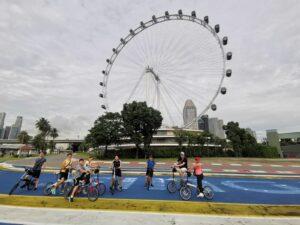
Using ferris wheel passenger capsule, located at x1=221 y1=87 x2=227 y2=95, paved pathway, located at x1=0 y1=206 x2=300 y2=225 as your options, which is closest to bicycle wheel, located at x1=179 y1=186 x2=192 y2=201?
paved pathway, located at x1=0 y1=206 x2=300 y2=225

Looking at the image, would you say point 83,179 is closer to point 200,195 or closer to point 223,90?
point 200,195

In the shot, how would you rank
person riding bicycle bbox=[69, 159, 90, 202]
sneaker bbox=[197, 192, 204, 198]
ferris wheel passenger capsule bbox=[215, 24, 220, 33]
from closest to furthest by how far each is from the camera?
A: person riding bicycle bbox=[69, 159, 90, 202] < sneaker bbox=[197, 192, 204, 198] < ferris wheel passenger capsule bbox=[215, 24, 220, 33]

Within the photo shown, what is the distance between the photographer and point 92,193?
12219 millimetres

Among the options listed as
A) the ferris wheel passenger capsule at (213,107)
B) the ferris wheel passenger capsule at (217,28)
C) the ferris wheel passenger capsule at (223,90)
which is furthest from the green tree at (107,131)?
the ferris wheel passenger capsule at (217,28)

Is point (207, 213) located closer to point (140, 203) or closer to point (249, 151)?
point (140, 203)

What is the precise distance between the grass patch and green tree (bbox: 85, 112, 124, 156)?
165ft

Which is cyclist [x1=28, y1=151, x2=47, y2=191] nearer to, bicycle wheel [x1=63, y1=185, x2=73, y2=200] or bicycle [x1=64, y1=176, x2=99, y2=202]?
bicycle wheel [x1=63, y1=185, x2=73, y2=200]

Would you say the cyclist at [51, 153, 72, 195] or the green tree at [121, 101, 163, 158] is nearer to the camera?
the cyclist at [51, 153, 72, 195]

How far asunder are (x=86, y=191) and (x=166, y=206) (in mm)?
4858

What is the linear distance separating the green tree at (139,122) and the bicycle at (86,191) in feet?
153

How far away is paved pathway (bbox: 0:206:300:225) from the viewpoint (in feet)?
28.6

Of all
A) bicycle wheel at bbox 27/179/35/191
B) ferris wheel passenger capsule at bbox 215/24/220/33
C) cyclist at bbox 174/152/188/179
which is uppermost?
ferris wheel passenger capsule at bbox 215/24/220/33

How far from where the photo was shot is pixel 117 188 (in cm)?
1512

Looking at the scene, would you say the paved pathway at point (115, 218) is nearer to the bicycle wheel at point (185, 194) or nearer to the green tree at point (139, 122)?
the bicycle wheel at point (185, 194)
